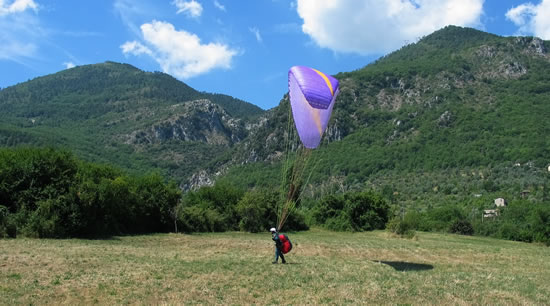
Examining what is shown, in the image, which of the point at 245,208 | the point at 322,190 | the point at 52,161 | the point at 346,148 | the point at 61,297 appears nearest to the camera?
the point at 61,297

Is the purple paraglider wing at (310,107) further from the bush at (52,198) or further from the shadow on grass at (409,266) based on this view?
the bush at (52,198)

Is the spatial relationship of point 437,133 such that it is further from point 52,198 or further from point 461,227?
point 52,198

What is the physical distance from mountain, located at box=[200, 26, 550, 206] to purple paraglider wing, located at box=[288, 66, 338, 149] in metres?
59.1

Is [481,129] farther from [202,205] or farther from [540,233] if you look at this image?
[202,205]

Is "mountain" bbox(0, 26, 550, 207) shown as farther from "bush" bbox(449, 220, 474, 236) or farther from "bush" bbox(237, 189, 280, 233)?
"bush" bbox(237, 189, 280, 233)

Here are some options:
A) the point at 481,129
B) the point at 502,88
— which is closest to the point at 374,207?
the point at 481,129

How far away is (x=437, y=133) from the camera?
422ft

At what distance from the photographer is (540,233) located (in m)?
56.2

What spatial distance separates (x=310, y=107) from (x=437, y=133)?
118620 mm

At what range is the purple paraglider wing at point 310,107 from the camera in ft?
60.0

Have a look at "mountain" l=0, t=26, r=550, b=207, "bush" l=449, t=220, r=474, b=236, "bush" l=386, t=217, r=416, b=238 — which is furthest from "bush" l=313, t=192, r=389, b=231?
"mountain" l=0, t=26, r=550, b=207

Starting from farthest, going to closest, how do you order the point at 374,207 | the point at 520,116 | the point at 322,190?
the point at 520,116 < the point at 322,190 < the point at 374,207

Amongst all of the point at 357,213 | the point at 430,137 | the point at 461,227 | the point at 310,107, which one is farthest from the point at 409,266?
the point at 430,137

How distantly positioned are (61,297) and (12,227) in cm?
1970
